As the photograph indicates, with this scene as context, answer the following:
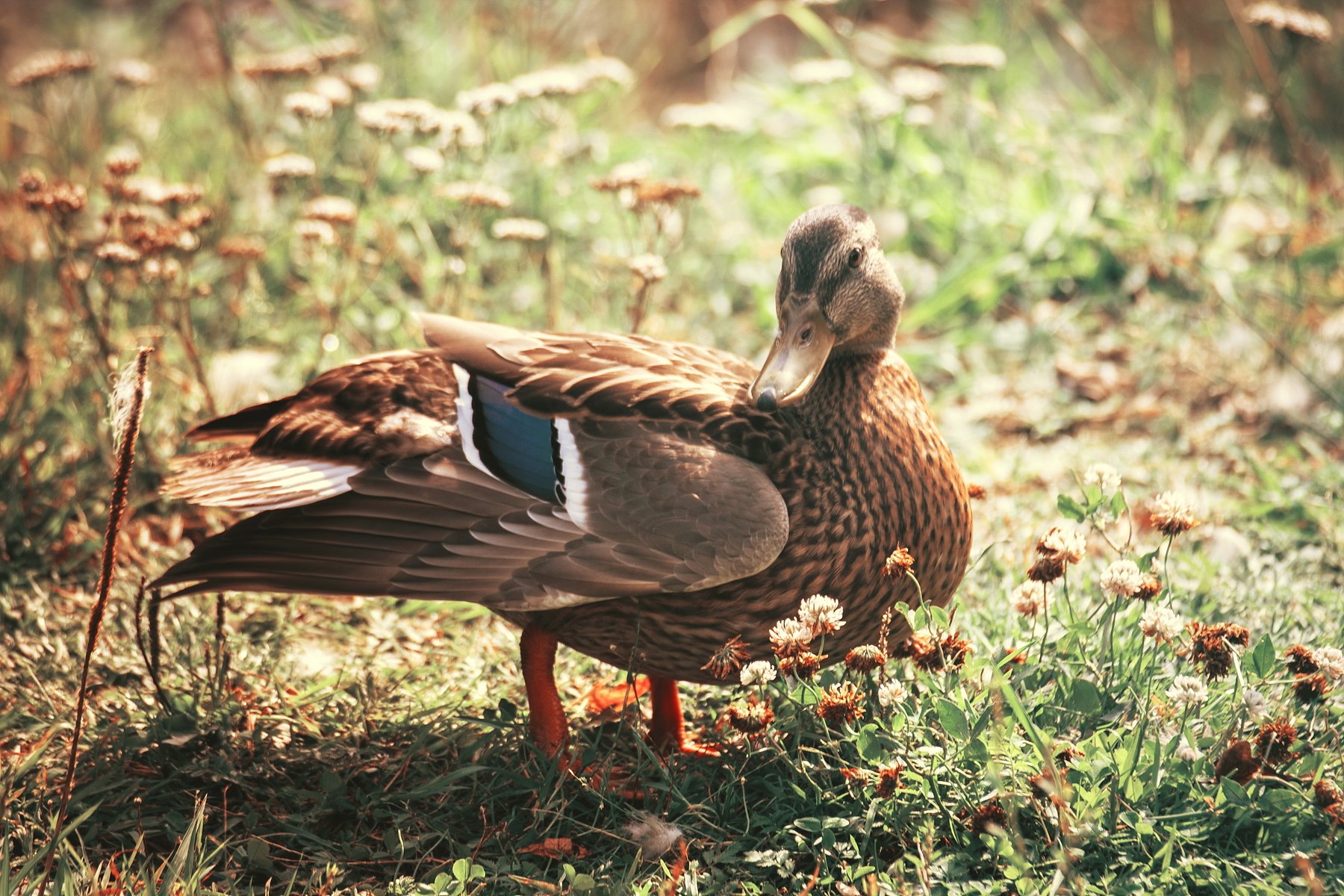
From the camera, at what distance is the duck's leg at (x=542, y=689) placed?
2.58m

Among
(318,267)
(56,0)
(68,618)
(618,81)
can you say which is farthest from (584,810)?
(56,0)

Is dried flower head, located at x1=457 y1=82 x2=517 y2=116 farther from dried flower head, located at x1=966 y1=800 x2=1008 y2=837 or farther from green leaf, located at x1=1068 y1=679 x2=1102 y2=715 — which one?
dried flower head, located at x1=966 y1=800 x2=1008 y2=837

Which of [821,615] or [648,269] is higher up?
[648,269]

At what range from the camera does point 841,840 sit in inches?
88.7

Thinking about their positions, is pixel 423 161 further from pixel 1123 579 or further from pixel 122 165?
pixel 1123 579

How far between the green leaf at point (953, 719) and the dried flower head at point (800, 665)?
0.22 m

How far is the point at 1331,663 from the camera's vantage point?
2100 millimetres

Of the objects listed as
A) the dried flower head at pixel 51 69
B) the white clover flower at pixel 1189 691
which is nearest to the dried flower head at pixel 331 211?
the dried flower head at pixel 51 69

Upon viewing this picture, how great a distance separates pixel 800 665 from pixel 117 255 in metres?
2.08

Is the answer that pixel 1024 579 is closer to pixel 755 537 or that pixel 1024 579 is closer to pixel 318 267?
pixel 755 537

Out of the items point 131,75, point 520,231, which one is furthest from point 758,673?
point 131,75

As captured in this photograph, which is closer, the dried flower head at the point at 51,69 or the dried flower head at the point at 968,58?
the dried flower head at the point at 51,69

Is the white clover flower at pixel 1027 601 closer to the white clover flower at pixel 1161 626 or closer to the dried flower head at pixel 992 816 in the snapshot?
the white clover flower at pixel 1161 626

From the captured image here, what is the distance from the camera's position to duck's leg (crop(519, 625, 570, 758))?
258cm
